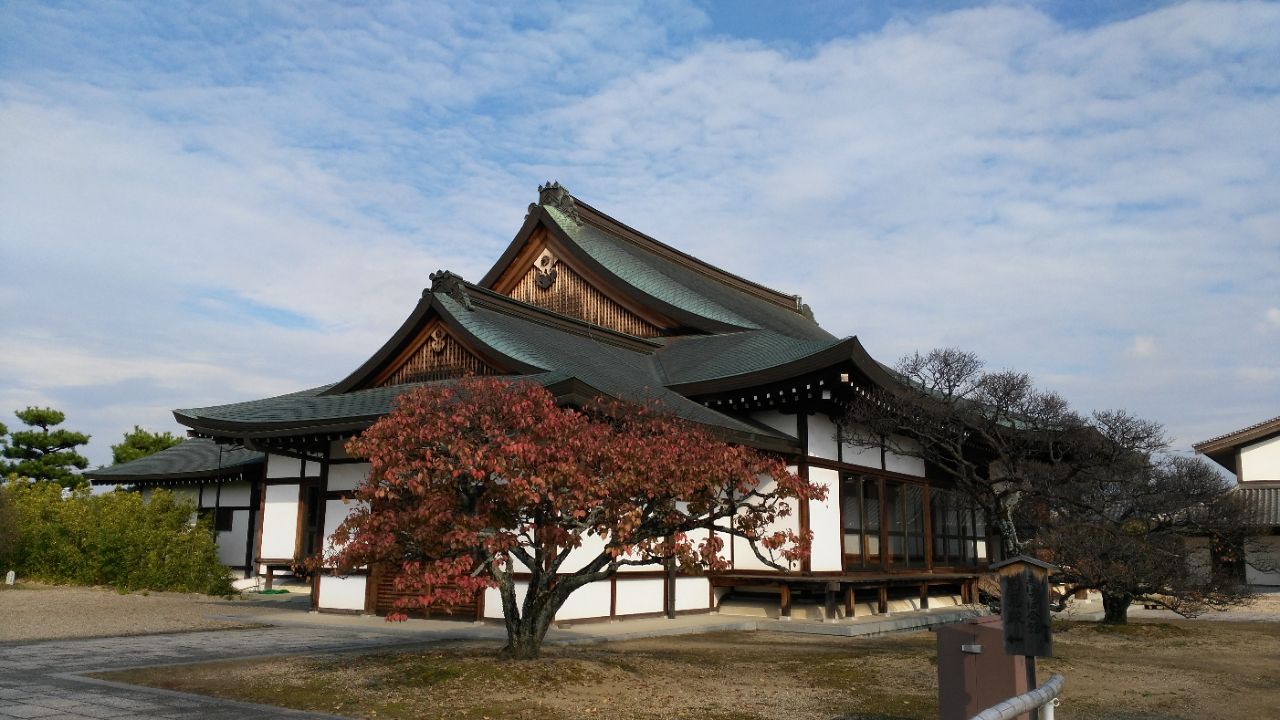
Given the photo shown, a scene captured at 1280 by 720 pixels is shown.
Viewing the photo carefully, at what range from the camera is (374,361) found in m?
19.8

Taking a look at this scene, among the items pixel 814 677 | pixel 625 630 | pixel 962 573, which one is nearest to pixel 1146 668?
pixel 814 677

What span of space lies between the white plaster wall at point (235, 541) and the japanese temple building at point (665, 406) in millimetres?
139

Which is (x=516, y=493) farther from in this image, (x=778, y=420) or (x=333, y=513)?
(x=778, y=420)

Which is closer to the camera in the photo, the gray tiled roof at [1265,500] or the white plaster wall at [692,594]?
the white plaster wall at [692,594]

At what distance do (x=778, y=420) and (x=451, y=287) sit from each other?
744 cm

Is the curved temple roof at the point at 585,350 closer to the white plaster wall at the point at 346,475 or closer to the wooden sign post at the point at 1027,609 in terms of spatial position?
the white plaster wall at the point at 346,475

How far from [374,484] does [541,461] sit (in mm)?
2073

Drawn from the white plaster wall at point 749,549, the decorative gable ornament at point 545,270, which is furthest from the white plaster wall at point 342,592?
the decorative gable ornament at point 545,270

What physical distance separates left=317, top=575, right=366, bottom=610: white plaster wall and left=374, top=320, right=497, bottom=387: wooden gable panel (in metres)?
4.12

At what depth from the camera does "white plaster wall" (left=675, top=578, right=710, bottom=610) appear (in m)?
18.1

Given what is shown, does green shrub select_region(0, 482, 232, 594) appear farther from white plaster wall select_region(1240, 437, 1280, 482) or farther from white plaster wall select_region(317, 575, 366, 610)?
white plaster wall select_region(1240, 437, 1280, 482)

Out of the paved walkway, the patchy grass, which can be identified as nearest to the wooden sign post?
the patchy grass

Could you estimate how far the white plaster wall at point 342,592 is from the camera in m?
18.0

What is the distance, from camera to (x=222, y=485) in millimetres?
26281
